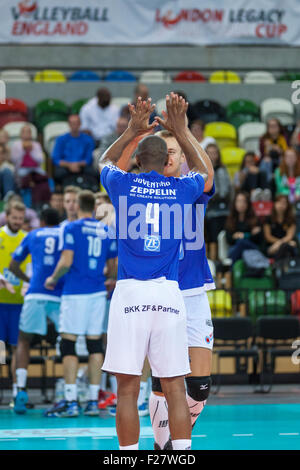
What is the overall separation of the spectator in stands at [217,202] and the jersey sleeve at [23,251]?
13.6 feet

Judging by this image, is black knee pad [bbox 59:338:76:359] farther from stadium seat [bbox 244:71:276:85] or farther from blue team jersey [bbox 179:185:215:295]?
stadium seat [bbox 244:71:276:85]

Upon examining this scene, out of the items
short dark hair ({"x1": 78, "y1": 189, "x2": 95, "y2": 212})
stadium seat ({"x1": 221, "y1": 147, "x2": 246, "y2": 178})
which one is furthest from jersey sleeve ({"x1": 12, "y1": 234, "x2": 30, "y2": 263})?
stadium seat ({"x1": 221, "y1": 147, "x2": 246, "y2": 178})

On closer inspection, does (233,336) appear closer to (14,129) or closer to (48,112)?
(14,129)

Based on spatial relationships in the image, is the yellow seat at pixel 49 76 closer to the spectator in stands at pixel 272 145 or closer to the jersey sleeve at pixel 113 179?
the spectator in stands at pixel 272 145

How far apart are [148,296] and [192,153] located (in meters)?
1.07

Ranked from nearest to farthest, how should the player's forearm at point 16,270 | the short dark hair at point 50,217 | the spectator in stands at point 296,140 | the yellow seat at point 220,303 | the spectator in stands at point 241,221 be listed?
the player's forearm at point 16,270 → the short dark hair at point 50,217 → the yellow seat at point 220,303 → the spectator in stands at point 241,221 → the spectator in stands at point 296,140

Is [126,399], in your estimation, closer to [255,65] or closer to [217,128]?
[217,128]

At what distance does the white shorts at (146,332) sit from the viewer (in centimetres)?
510

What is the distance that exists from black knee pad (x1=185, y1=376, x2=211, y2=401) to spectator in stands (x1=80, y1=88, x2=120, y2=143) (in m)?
10.1

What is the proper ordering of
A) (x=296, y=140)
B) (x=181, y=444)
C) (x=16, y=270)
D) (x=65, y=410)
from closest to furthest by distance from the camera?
(x=181, y=444), (x=65, y=410), (x=16, y=270), (x=296, y=140)

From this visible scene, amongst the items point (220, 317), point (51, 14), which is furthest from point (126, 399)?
point (51, 14)

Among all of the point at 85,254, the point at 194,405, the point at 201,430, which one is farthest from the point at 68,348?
the point at 194,405

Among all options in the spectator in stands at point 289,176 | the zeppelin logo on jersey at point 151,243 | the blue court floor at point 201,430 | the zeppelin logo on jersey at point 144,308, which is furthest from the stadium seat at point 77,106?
the zeppelin logo on jersey at point 144,308

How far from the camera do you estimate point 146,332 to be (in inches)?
202
